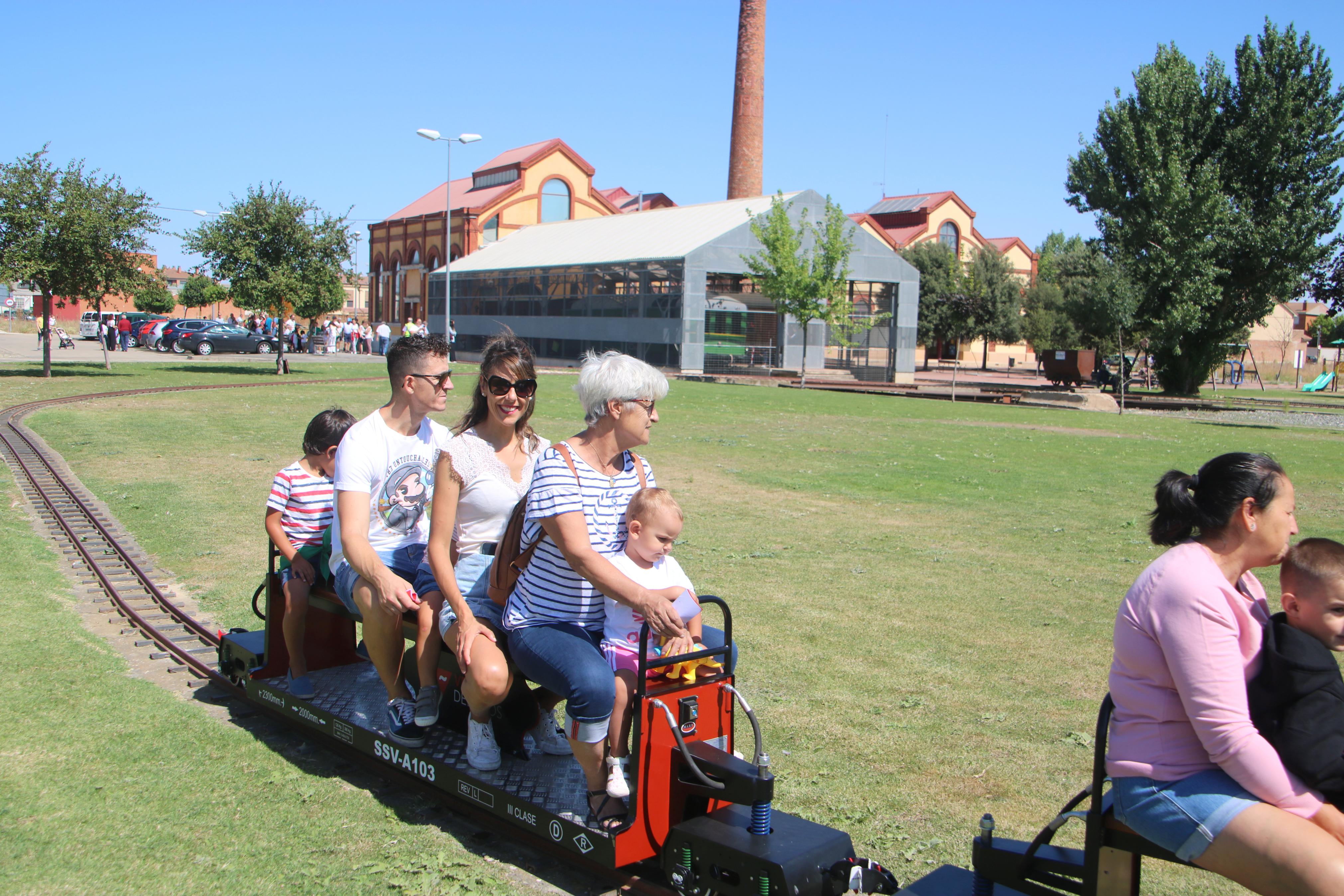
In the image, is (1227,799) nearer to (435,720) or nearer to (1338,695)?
(1338,695)

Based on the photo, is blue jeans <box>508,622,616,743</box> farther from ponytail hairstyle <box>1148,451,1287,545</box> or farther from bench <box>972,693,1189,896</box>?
ponytail hairstyle <box>1148,451,1287,545</box>

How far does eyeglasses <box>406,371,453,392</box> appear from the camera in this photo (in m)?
4.84

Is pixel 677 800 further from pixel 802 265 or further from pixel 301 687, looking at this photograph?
pixel 802 265

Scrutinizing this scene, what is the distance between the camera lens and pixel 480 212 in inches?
2557

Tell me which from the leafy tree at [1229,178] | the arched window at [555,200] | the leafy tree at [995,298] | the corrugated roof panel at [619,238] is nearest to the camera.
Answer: the leafy tree at [1229,178]

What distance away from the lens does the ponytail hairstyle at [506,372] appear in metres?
4.32

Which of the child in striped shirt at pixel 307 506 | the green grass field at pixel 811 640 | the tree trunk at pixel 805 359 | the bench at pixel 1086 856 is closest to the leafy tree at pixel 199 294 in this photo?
the tree trunk at pixel 805 359

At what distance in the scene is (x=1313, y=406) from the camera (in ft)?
127

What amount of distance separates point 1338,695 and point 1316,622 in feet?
0.66

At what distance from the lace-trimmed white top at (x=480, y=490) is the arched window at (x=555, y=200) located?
65.4 meters

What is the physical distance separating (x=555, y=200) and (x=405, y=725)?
66.6 metres

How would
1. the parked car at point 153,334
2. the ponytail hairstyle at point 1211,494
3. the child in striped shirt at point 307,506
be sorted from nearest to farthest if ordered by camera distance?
the ponytail hairstyle at point 1211,494 → the child in striped shirt at point 307,506 → the parked car at point 153,334

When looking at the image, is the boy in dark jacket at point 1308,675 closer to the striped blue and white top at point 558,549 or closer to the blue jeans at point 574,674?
the blue jeans at point 574,674

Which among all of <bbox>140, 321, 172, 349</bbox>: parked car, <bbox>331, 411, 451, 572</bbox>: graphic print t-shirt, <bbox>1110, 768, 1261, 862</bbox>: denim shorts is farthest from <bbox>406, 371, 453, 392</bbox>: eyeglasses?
<bbox>140, 321, 172, 349</bbox>: parked car
